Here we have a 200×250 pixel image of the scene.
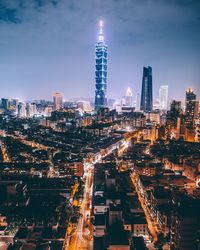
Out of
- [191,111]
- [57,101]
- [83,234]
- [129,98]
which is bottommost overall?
[83,234]

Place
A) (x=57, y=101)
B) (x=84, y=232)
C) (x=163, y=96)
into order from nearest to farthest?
(x=84, y=232) → (x=57, y=101) → (x=163, y=96)

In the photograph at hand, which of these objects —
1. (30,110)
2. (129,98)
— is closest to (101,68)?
(30,110)

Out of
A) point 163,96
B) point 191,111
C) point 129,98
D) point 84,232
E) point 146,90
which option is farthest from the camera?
point 129,98

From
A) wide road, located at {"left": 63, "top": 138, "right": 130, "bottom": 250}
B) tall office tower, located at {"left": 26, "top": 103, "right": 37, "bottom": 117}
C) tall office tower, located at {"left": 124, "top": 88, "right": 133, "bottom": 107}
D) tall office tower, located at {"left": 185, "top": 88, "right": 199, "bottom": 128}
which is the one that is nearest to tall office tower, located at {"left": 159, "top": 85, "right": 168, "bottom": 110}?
tall office tower, located at {"left": 124, "top": 88, "right": 133, "bottom": 107}

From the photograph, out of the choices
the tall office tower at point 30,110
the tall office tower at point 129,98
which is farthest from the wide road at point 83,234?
the tall office tower at point 129,98

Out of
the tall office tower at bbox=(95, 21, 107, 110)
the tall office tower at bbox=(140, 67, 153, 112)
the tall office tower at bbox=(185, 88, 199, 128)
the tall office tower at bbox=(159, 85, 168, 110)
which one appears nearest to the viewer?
the tall office tower at bbox=(185, 88, 199, 128)

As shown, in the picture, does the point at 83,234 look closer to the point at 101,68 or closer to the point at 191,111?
the point at 191,111

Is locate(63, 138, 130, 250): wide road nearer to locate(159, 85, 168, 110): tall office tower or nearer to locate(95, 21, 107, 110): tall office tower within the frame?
locate(95, 21, 107, 110): tall office tower

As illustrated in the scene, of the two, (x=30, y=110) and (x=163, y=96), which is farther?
(x=163, y=96)

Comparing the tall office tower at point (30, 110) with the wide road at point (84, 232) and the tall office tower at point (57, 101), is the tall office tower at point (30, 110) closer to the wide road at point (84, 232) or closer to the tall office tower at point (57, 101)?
the tall office tower at point (57, 101)

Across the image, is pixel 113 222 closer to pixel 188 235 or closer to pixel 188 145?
pixel 188 235
